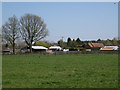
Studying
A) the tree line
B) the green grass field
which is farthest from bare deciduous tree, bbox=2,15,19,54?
the green grass field

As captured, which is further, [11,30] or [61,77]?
[11,30]

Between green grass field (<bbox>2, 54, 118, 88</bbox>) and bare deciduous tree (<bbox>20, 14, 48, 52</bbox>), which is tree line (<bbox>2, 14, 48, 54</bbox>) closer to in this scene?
bare deciduous tree (<bbox>20, 14, 48, 52</bbox>)

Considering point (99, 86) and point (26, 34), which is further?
point (26, 34)

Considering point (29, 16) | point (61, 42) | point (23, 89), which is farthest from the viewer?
point (61, 42)

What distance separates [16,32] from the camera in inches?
2648

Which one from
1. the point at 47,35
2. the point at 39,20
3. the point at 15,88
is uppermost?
the point at 39,20

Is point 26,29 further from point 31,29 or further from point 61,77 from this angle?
point 61,77

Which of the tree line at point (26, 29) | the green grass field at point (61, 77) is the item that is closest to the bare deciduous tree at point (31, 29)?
the tree line at point (26, 29)

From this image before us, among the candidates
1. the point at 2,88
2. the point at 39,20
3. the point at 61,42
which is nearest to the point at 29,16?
the point at 39,20

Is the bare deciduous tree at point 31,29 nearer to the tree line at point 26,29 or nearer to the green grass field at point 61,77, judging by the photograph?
the tree line at point 26,29

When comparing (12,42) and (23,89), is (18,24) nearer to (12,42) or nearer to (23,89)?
(12,42)

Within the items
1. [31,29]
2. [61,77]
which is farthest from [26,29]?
[61,77]

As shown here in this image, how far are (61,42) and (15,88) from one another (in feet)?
455

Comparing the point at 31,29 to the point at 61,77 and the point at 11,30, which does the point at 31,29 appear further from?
the point at 61,77
